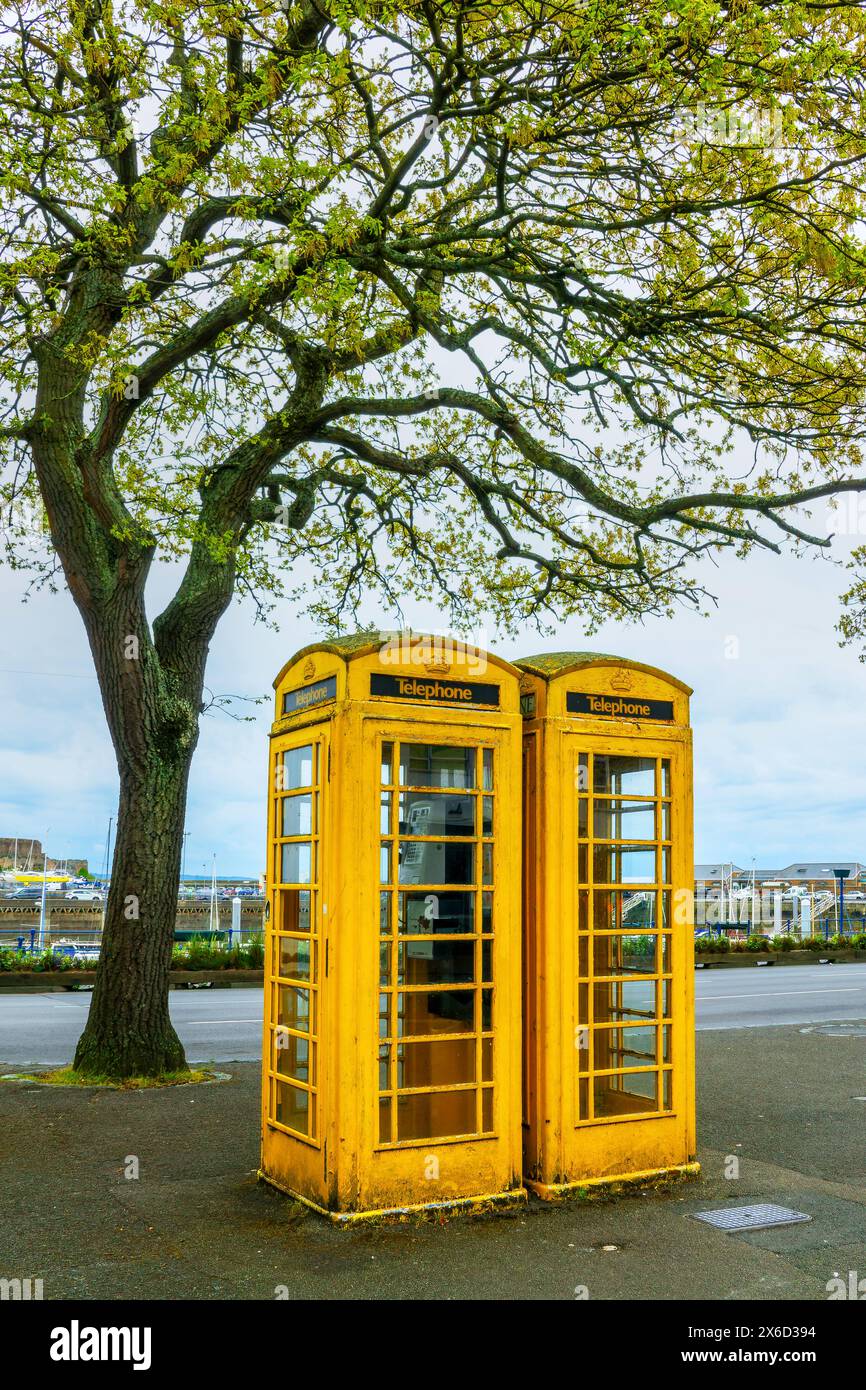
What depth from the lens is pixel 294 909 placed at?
21.9ft

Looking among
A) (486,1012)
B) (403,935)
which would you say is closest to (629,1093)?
(486,1012)

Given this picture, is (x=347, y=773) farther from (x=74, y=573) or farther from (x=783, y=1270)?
(x=74, y=573)

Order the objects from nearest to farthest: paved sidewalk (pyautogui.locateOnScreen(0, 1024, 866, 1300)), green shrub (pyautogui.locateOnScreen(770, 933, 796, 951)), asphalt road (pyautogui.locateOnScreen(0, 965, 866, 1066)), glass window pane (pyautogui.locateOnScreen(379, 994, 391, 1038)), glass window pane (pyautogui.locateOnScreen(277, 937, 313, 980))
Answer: paved sidewalk (pyautogui.locateOnScreen(0, 1024, 866, 1300)) < glass window pane (pyautogui.locateOnScreen(379, 994, 391, 1038)) < glass window pane (pyautogui.locateOnScreen(277, 937, 313, 980)) < asphalt road (pyautogui.locateOnScreen(0, 965, 866, 1066)) < green shrub (pyautogui.locateOnScreen(770, 933, 796, 951))

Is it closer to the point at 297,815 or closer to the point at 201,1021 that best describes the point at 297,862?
the point at 297,815

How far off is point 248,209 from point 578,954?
6.42 meters

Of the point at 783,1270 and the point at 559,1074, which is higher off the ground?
the point at 559,1074

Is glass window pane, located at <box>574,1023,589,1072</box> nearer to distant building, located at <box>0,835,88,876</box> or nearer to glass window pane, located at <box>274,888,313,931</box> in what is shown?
glass window pane, located at <box>274,888,313,931</box>

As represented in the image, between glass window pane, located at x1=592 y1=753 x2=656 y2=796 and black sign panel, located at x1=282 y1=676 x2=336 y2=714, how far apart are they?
1654 mm

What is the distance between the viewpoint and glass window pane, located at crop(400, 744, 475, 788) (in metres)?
6.28

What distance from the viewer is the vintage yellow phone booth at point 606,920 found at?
651 cm

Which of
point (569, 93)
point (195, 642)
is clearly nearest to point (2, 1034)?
point (195, 642)

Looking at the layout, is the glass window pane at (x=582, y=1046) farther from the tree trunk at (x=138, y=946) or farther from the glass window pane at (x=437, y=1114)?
the tree trunk at (x=138, y=946)

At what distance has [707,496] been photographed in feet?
37.6

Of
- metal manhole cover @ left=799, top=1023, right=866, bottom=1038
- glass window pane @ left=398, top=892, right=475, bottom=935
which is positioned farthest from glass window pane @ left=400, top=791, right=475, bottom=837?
metal manhole cover @ left=799, top=1023, right=866, bottom=1038
